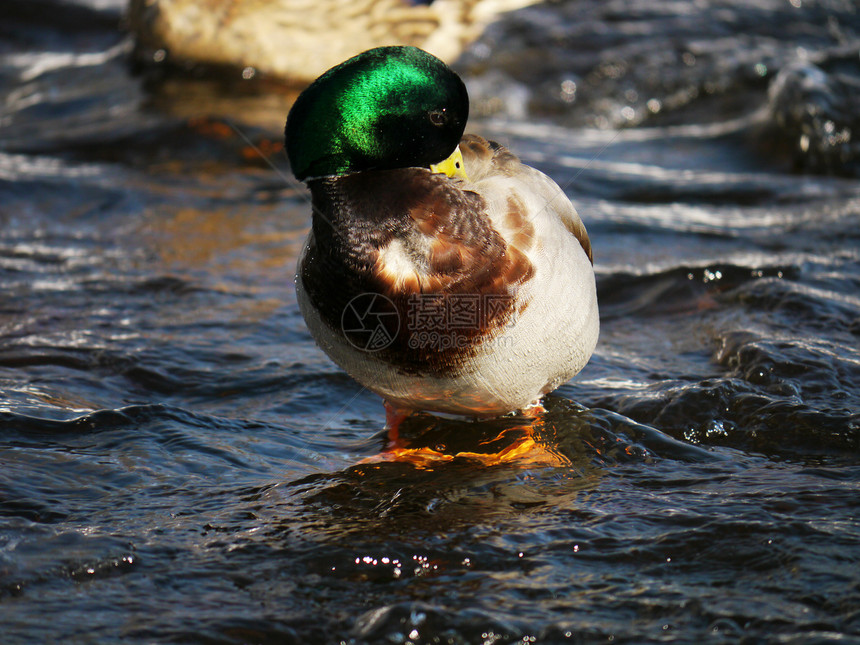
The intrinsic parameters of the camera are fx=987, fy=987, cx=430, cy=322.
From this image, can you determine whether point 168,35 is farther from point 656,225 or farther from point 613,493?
point 613,493

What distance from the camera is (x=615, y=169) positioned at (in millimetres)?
7125

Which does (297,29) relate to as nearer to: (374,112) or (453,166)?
(453,166)

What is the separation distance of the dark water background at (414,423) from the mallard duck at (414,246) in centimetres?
47

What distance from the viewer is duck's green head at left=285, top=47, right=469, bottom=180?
307cm

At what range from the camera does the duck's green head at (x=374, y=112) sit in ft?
10.1

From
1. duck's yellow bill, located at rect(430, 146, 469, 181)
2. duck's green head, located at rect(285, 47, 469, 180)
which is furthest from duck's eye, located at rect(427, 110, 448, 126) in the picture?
duck's yellow bill, located at rect(430, 146, 469, 181)

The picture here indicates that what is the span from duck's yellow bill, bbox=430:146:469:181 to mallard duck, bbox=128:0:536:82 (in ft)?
17.2

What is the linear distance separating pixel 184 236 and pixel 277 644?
12.8 feet

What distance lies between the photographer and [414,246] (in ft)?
9.89

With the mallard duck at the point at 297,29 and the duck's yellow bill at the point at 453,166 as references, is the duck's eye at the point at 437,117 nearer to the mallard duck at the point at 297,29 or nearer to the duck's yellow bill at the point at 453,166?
the duck's yellow bill at the point at 453,166

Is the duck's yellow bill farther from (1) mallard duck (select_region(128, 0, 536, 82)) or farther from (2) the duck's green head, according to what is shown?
(1) mallard duck (select_region(128, 0, 536, 82))

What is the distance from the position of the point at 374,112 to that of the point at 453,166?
0.37 m

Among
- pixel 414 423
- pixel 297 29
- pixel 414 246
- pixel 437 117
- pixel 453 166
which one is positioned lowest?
pixel 414 423

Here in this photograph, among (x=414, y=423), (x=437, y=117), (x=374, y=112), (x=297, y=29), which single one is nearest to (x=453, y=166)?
(x=437, y=117)
